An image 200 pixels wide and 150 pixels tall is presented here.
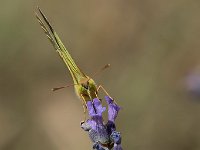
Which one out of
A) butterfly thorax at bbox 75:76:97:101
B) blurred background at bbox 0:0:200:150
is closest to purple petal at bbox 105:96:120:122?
butterfly thorax at bbox 75:76:97:101

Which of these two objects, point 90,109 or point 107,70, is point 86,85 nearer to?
point 90,109

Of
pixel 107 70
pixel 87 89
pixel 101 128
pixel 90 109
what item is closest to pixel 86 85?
pixel 87 89

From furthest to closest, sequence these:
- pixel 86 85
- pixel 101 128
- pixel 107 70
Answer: pixel 107 70 → pixel 86 85 → pixel 101 128

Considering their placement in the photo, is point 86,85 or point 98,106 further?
point 86,85

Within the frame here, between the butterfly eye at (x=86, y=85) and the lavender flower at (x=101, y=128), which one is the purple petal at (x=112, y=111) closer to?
the lavender flower at (x=101, y=128)

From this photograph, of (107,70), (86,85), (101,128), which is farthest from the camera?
(107,70)

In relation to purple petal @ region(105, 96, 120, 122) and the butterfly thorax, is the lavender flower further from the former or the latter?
the butterfly thorax

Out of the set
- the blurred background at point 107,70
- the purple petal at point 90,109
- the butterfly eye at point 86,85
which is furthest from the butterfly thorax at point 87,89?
the blurred background at point 107,70
